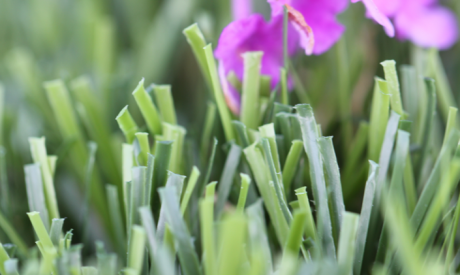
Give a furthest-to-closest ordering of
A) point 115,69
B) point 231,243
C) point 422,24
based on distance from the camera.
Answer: point 115,69 < point 422,24 < point 231,243

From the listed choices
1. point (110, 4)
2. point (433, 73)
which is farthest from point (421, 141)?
point (110, 4)

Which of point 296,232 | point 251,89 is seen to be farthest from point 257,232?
point 251,89

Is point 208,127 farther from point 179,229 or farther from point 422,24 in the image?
point 422,24

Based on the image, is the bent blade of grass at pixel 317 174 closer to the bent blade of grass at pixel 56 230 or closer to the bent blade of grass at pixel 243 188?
the bent blade of grass at pixel 243 188

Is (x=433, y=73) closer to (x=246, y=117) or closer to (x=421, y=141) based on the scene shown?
(x=421, y=141)

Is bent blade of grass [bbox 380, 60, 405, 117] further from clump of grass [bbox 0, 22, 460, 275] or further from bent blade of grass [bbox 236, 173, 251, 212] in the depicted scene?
bent blade of grass [bbox 236, 173, 251, 212]

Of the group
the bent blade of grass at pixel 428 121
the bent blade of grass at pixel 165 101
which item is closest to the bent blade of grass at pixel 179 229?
the bent blade of grass at pixel 165 101
